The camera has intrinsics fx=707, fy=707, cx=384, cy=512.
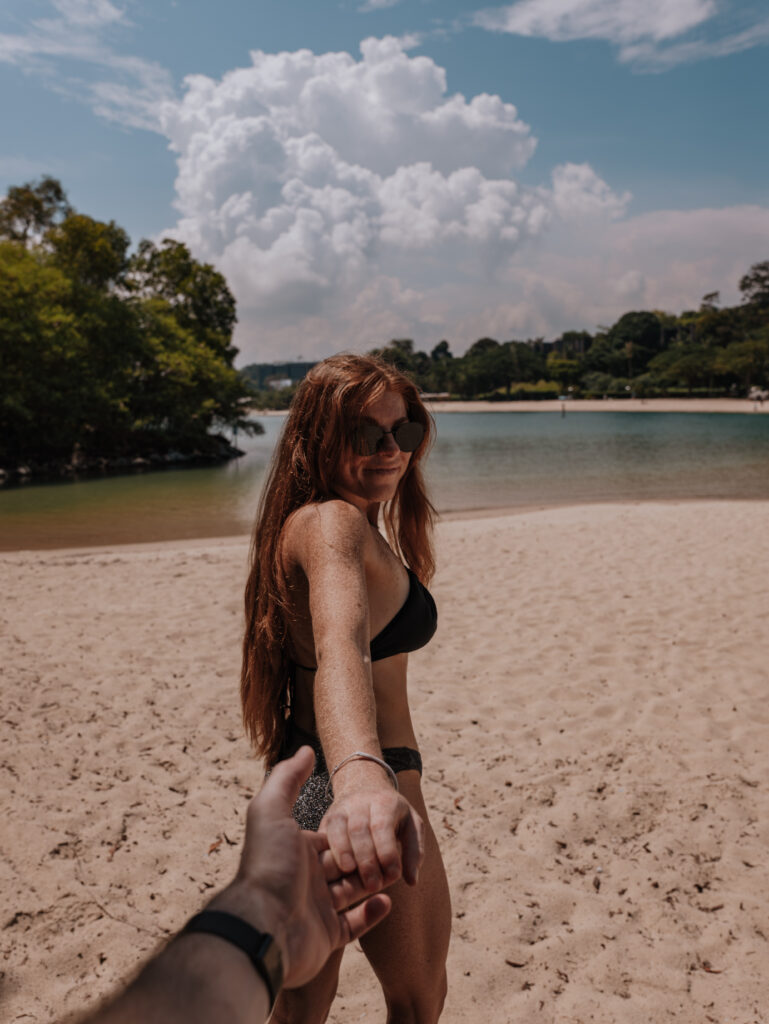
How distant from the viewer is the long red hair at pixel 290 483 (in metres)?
1.81

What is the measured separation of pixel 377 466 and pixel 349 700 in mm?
697

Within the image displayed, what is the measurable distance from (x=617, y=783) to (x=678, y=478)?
23.3m

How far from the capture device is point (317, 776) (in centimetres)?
172

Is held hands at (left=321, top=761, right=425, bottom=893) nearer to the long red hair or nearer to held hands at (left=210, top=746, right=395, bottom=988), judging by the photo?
held hands at (left=210, top=746, right=395, bottom=988)

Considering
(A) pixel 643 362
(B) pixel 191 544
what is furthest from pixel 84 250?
(A) pixel 643 362

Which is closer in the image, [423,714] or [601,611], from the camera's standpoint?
[423,714]

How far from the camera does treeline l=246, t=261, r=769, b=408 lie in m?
88.7

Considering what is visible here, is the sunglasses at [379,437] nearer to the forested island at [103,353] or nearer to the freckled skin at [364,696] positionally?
the freckled skin at [364,696]

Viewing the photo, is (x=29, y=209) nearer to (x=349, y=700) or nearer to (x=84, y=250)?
(x=84, y=250)

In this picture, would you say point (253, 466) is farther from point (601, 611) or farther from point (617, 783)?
point (617, 783)

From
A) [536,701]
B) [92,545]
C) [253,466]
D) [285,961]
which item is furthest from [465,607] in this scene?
[253,466]

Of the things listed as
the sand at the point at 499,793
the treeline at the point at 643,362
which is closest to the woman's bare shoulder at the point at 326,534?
the sand at the point at 499,793

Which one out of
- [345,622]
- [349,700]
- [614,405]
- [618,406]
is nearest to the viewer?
[349,700]

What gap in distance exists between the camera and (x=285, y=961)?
0.82 metres
